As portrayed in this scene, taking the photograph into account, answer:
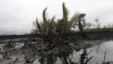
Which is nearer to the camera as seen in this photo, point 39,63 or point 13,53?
point 39,63

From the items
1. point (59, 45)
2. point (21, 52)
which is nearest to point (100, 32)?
point (59, 45)

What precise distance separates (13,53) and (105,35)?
11.7 meters

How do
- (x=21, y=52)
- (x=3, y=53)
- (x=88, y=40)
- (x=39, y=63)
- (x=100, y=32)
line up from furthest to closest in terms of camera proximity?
(x=100, y=32), (x=88, y=40), (x=21, y=52), (x=3, y=53), (x=39, y=63)

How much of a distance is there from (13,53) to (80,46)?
6.09 metres

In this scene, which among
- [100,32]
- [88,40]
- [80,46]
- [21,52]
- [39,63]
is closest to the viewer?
[39,63]

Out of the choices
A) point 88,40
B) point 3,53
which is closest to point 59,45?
point 3,53

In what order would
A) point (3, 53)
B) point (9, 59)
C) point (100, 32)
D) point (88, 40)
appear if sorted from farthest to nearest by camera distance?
1. point (100, 32)
2. point (88, 40)
3. point (3, 53)
4. point (9, 59)

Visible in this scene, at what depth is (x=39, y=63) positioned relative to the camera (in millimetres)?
14578

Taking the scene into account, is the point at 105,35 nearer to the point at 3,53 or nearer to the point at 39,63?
the point at 3,53

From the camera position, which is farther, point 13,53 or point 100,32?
point 100,32

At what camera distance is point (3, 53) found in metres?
17.9

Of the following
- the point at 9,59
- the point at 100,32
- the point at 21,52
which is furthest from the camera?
the point at 100,32

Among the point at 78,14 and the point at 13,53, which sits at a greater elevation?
the point at 78,14

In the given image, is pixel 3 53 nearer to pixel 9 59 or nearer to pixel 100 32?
pixel 9 59
